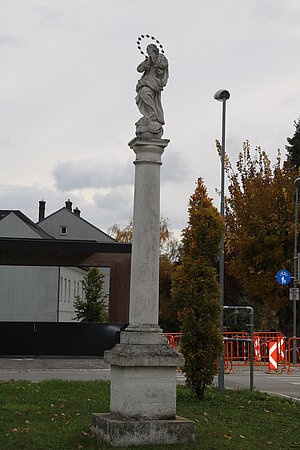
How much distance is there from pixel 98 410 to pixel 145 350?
109 inches

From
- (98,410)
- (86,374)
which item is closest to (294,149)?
(86,374)

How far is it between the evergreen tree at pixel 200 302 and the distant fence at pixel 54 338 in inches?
617

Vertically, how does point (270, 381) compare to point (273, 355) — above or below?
below

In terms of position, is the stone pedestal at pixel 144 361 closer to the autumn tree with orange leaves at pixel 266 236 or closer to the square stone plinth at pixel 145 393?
the square stone plinth at pixel 145 393

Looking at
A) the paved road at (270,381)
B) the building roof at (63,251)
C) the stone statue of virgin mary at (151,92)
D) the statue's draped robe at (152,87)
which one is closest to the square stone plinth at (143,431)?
the stone statue of virgin mary at (151,92)

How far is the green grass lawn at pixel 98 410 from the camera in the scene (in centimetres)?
989

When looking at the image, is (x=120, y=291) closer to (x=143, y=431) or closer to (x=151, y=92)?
(x=151, y=92)

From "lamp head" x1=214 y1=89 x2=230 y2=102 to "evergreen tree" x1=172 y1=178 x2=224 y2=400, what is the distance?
4090 mm

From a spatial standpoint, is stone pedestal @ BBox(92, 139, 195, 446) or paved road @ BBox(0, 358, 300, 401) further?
paved road @ BBox(0, 358, 300, 401)

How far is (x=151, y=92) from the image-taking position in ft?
36.2

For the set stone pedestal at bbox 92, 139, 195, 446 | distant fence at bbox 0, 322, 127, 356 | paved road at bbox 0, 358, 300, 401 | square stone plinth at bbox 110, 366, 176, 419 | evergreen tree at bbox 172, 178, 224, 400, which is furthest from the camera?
distant fence at bbox 0, 322, 127, 356

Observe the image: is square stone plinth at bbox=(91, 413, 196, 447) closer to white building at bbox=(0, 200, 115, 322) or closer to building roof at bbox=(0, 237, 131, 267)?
building roof at bbox=(0, 237, 131, 267)

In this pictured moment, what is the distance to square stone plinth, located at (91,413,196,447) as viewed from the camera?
952 centimetres

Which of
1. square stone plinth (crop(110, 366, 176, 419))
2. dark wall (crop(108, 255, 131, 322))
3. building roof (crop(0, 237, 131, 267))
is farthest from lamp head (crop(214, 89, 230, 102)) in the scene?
dark wall (crop(108, 255, 131, 322))
